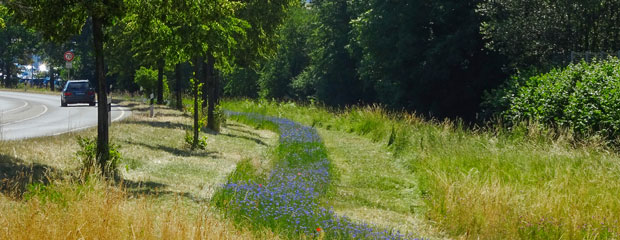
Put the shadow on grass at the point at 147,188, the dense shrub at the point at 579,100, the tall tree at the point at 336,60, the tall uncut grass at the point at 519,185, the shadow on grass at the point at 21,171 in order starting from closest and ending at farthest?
the tall uncut grass at the point at 519,185 < the shadow on grass at the point at 21,171 < the shadow on grass at the point at 147,188 < the dense shrub at the point at 579,100 < the tall tree at the point at 336,60

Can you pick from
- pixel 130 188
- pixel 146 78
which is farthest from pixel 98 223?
pixel 146 78

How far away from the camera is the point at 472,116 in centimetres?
3638

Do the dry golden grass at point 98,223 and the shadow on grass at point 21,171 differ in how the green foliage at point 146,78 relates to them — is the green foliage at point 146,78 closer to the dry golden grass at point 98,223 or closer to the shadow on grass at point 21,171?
the shadow on grass at point 21,171

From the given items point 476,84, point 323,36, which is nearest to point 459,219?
point 476,84

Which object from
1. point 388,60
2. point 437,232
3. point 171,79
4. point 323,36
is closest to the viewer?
point 437,232

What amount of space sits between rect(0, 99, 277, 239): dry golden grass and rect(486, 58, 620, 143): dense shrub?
7333 millimetres

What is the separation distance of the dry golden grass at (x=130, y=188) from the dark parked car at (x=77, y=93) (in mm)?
14532

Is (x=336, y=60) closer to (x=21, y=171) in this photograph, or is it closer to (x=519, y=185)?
(x=519, y=185)

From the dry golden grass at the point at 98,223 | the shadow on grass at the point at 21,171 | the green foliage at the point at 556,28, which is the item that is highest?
the green foliage at the point at 556,28

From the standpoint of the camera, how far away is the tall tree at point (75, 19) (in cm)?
1076

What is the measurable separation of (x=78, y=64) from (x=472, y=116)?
4558 cm

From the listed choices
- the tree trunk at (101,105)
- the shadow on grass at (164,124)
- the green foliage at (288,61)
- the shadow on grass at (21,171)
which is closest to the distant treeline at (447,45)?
the shadow on grass at (164,124)

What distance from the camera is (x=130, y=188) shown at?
9.37m

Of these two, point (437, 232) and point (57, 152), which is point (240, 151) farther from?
point (437, 232)
